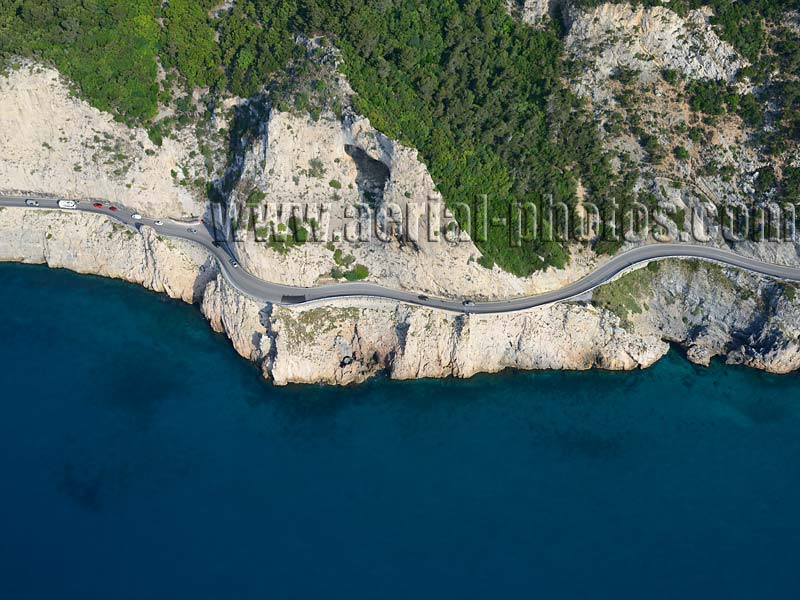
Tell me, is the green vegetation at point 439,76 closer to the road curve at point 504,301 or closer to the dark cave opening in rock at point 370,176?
the road curve at point 504,301

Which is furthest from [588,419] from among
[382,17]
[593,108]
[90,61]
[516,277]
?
[90,61]

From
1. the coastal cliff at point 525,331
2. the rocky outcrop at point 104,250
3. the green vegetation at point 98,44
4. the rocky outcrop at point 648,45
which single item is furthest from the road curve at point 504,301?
the green vegetation at point 98,44

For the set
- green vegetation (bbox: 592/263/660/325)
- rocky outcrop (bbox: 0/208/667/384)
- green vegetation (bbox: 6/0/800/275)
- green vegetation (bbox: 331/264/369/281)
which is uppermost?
green vegetation (bbox: 6/0/800/275)

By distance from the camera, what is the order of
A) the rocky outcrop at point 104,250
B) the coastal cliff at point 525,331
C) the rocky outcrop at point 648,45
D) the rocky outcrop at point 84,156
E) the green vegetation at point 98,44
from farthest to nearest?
the rocky outcrop at point 104,250 < the rocky outcrop at point 84,156 < the green vegetation at point 98,44 < the coastal cliff at point 525,331 < the rocky outcrop at point 648,45

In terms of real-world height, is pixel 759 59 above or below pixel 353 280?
above

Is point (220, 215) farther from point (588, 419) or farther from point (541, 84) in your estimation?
point (588, 419)

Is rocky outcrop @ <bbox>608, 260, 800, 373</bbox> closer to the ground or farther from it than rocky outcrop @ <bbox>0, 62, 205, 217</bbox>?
closer to the ground

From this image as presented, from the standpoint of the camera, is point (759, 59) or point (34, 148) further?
point (34, 148)

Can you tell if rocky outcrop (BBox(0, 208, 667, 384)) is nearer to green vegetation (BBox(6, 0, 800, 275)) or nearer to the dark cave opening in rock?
green vegetation (BBox(6, 0, 800, 275))

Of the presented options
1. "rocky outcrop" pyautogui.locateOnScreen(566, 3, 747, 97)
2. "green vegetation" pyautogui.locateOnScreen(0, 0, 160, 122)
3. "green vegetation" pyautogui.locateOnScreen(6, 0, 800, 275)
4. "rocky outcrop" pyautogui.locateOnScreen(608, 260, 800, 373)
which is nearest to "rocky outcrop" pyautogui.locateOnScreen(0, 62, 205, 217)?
"green vegetation" pyautogui.locateOnScreen(0, 0, 160, 122)
